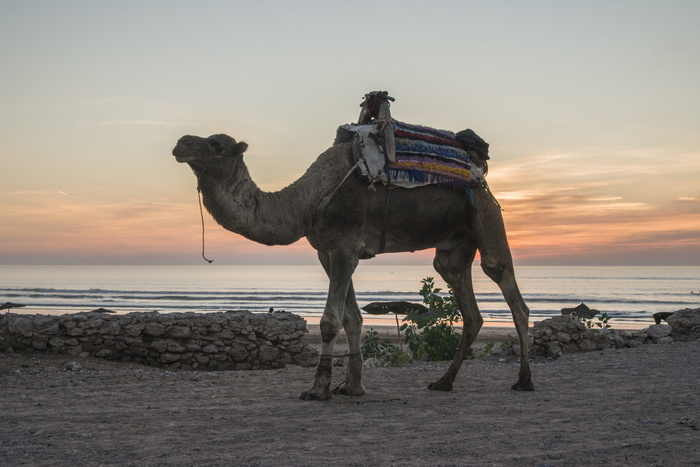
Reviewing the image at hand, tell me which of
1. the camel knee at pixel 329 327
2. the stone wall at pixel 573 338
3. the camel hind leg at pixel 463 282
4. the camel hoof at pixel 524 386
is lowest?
the camel hoof at pixel 524 386

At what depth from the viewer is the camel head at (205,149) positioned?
6.77 metres

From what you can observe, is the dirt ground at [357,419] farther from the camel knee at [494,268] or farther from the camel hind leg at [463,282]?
the camel knee at [494,268]

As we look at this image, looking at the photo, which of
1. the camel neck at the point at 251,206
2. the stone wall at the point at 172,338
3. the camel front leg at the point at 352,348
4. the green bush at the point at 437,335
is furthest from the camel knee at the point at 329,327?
the stone wall at the point at 172,338

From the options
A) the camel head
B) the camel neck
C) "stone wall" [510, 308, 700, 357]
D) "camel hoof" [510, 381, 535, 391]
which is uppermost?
the camel head

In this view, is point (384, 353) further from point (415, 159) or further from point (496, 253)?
point (415, 159)

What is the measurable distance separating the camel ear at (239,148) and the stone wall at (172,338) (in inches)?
240

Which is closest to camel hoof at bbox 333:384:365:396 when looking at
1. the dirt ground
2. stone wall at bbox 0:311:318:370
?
the dirt ground

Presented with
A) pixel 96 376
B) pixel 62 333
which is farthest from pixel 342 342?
pixel 96 376

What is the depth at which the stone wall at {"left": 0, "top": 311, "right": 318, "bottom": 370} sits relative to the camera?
11672 mm

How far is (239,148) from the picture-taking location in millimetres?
7082

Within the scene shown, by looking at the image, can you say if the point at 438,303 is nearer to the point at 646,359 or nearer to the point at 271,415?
the point at 646,359

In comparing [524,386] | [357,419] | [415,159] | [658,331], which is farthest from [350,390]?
[658,331]

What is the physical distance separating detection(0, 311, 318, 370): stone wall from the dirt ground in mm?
1736

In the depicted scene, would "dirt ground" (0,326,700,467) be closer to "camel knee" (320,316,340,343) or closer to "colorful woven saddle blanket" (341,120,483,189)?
"camel knee" (320,316,340,343)
